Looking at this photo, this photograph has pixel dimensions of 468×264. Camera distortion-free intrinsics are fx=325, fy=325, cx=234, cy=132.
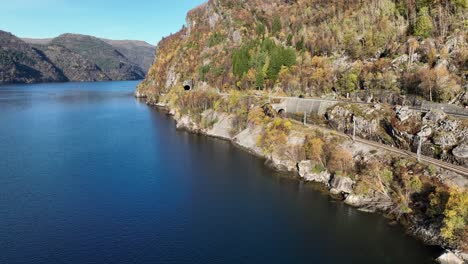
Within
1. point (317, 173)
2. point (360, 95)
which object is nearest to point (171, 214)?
point (317, 173)

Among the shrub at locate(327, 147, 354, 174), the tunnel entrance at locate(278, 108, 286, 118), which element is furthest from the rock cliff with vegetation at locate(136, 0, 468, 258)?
the tunnel entrance at locate(278, 108, 286, 118)

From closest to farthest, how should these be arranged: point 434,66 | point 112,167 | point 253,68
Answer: point 112,167, point 434,66, point 253,68

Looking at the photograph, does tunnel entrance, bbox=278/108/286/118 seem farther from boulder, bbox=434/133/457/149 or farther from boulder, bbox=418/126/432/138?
boulder, bbox=434/133/457/149

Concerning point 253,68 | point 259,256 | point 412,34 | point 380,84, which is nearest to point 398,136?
point 380,84

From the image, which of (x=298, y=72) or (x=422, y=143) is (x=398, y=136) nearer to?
(x=422, y=143)

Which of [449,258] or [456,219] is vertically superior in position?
[456,219]

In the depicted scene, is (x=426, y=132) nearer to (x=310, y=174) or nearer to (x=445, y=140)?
(x=445, y=140)
